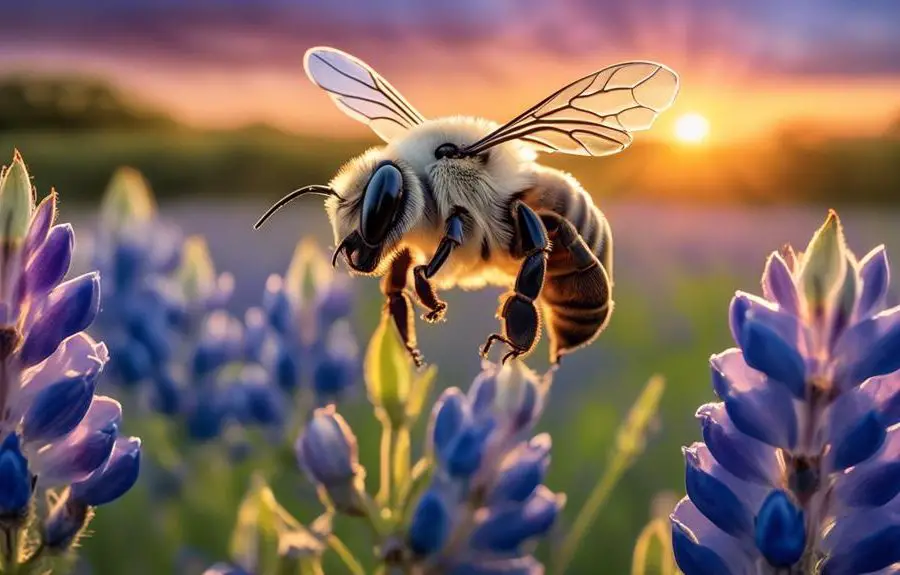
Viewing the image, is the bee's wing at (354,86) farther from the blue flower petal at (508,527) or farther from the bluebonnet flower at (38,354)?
the bluebonnet flower at (38,354)

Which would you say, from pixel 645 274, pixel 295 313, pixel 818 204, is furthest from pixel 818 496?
pixel 818 204

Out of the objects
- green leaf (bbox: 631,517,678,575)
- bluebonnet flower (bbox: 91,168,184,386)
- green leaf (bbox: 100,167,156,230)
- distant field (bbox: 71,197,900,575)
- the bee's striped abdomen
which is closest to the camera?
green leaf (bbox: 631,517,678,575)

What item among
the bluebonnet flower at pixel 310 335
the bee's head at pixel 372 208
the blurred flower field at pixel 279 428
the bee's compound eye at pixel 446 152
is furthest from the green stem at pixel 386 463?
the bluebonnet flower at pixel 310 335

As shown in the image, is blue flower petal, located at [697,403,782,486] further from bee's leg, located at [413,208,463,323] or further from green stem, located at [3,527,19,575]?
green stem, located at [3,527,19,575]

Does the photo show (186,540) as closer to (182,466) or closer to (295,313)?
(182,466)

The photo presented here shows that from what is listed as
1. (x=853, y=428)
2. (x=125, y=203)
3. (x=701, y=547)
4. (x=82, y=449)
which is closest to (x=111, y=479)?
(x=82, y=449)

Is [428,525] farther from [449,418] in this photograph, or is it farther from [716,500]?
[716,500]

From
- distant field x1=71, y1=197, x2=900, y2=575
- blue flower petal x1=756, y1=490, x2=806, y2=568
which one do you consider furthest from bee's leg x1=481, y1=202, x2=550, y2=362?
distant field x1=71, y1=197, x2=900, y2=575
